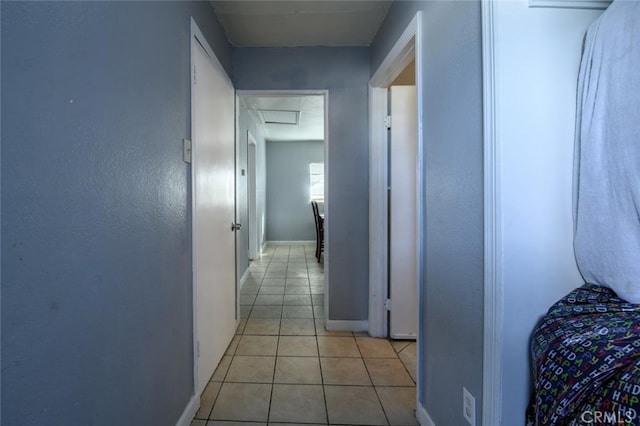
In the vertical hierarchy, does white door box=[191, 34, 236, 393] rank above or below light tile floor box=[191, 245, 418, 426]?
above

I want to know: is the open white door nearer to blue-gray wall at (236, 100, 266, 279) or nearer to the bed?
blue-gray wall at (236, 100, 266, 279)

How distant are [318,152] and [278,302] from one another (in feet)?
14.7

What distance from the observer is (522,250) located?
37.6 inches

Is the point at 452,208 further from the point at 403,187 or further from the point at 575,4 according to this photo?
the point at 403,187

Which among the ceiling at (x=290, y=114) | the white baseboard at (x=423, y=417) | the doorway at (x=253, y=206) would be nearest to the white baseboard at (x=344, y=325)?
the white baseboard at (x=423, y=417)

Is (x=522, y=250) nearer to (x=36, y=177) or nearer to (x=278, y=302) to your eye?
(x=36, y=177)

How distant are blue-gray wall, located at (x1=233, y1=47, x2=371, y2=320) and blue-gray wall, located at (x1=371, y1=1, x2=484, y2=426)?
1.02 m

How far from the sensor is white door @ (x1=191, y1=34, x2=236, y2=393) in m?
1.64

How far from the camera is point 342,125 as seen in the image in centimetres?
254

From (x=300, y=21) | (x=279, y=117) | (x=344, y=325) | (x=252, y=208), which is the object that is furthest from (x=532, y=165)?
(x=252, y=208)

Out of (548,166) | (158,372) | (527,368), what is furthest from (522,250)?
(158,372)

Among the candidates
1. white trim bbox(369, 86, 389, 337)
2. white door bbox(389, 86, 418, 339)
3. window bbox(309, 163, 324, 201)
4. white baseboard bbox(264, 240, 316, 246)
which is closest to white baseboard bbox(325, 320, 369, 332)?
white trim bbox(369, 86, 389, 337)

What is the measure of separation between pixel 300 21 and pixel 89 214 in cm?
201

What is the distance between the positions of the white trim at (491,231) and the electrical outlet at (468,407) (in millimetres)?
86
